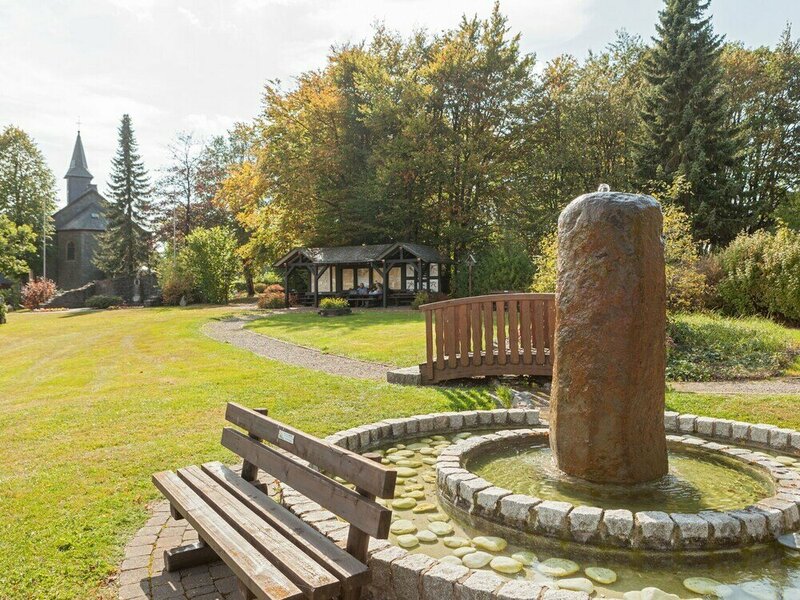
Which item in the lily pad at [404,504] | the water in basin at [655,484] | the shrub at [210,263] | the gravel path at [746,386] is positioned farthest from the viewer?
the shrub at [210,263]

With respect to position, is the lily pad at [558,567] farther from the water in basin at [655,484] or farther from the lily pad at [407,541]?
the lily pad at [407,541]

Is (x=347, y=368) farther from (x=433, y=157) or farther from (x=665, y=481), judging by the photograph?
(x=433, y=157)

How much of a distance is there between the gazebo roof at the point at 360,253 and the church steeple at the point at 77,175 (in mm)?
40594

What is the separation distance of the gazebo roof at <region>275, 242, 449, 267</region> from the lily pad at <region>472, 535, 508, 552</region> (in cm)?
2577

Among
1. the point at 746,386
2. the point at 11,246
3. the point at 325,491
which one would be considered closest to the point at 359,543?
the point at 325,491

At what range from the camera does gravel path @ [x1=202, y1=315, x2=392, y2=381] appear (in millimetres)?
11727

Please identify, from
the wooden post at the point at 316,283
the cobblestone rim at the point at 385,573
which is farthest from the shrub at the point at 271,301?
the cobblestone rim at the point at 385,573

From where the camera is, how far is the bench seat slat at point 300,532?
2680 millimetres

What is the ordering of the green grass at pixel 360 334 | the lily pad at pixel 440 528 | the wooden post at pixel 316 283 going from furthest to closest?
the wooden post at pixel 316 283 < the green grass at pixel 360 334 < the lily pad at pixel 440 528

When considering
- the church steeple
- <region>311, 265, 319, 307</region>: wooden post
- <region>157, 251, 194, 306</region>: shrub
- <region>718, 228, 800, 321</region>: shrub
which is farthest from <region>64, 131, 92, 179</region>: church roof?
<region>718, 228, 800, 321</region>: shrub

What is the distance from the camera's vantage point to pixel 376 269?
107ft

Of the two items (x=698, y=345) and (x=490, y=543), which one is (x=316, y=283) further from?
(x=490, y=543)

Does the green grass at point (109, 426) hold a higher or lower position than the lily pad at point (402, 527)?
higher

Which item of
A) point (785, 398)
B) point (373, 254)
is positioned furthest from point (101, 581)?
point (373, 254)
